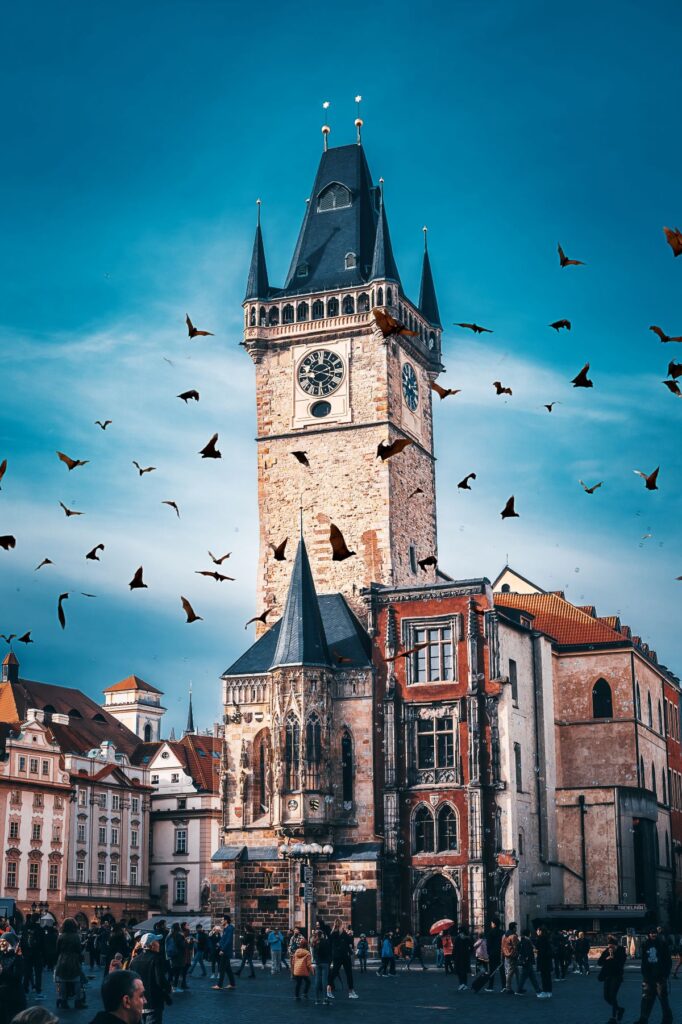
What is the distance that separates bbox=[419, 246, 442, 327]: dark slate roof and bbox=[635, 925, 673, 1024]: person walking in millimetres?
51643

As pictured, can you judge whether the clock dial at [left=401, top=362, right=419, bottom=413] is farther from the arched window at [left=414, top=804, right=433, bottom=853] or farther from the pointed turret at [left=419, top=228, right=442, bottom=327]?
the arched window at [left=414, top=804, right=433, bottom=853]

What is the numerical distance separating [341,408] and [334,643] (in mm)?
12058

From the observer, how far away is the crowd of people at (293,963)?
66.7 ft

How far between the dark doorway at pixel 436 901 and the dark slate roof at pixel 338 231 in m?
28.1

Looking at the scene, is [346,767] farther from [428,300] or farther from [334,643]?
[428,300]

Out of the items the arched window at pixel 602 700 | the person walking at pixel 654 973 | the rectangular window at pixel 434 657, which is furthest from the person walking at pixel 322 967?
the arched window at pixel 602 700

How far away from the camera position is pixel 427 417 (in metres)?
72.6

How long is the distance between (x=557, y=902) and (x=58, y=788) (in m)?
37.7

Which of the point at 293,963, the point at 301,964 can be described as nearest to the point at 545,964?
the point at 301,964

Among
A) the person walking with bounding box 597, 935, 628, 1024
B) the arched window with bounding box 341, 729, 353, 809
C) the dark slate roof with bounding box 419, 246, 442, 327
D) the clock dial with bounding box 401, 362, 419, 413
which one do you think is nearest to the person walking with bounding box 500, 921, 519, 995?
the person walking with bounding box 597, 935, 628, 1024

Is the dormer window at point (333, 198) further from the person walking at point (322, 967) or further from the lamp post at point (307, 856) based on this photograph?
the person walking at point (322, 967)

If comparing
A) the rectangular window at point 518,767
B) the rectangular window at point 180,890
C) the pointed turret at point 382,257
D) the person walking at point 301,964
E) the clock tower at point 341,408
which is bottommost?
the rectangular window at point 180,890

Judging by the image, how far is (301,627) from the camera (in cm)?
6059

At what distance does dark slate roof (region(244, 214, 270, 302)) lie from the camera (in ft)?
232
